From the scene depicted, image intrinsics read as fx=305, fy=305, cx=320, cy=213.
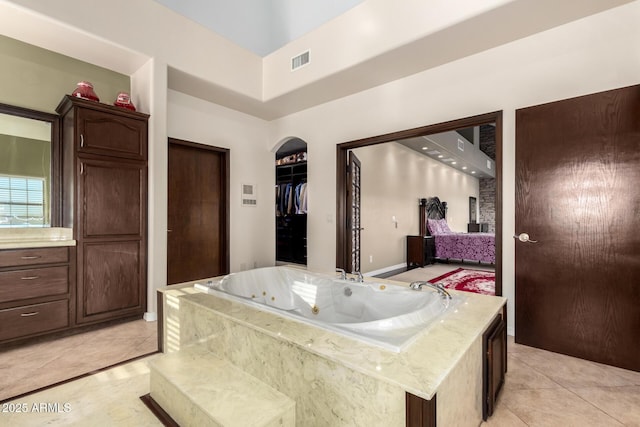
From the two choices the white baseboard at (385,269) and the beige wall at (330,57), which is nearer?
the beige wall at (330,57)

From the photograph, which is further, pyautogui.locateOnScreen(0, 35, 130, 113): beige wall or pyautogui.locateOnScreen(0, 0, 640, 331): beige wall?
pyautogui.locateOnScreen(0, 35, 130, 113): beige wall

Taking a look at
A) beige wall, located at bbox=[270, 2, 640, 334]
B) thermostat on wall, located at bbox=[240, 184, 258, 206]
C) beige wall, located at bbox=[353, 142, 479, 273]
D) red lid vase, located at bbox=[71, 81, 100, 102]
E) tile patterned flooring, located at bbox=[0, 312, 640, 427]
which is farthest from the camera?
beige wall, located at bbox=[353, 142, 479, 273]

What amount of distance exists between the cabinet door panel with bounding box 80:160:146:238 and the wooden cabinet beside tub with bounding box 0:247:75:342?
0.30 metres

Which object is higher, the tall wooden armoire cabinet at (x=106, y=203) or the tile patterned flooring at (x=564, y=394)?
the tall wooden armoire cabinet at (x=106, y=203)

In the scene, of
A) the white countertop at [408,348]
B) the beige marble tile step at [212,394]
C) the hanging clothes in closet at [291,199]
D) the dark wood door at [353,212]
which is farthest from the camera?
the hanging clothes in closet at [291,199]

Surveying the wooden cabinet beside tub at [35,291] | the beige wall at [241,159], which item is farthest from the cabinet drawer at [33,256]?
the beige wall at [241,159]

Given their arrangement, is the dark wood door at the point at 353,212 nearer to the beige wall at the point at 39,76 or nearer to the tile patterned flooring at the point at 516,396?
the tile patterned flooring at the point at 516,396

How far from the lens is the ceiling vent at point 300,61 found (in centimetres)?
344

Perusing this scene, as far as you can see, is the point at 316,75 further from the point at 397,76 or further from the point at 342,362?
the point at 342,362

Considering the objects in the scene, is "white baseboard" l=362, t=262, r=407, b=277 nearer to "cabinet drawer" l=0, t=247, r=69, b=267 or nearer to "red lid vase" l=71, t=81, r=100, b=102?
"cabinet drawer" l=0, t=247, r=69, b=267

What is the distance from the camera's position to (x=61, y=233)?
2785 millimetres

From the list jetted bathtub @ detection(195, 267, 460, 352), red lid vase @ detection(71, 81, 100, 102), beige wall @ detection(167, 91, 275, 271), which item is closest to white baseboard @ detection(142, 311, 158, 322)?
jetted bathtub @ detection(195, 267, 460, 352)

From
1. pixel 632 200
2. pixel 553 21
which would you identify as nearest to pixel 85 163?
pixel 553 21

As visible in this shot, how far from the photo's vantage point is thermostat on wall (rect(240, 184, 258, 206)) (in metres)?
4.42
